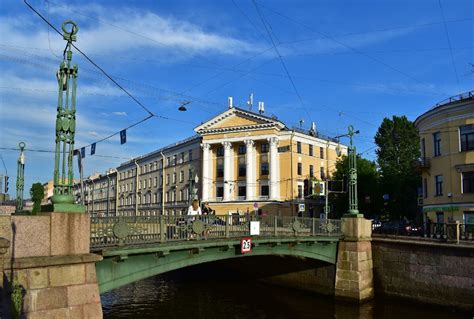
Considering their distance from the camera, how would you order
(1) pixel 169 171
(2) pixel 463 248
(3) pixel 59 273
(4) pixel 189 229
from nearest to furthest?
(3) pixel 59 273 → (4) pixel 189 229 → (2) pixel 463 248 → (1) pixel 169 171

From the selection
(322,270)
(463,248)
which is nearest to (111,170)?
(322,270)

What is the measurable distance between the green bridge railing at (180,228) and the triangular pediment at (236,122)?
38.5 metres

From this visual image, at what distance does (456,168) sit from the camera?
3070 cm

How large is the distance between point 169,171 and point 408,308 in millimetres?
55595

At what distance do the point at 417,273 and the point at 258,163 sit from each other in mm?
40180

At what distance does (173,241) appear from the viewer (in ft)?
45.5

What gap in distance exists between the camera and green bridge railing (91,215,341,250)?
11.9 m

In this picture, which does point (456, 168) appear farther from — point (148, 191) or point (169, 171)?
point (148, 191)

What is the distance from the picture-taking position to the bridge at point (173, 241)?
473 inches

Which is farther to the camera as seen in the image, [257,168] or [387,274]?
[257,168]

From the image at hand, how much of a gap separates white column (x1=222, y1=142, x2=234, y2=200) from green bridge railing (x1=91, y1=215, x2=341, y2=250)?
4094cm

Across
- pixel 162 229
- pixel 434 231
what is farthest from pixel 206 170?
pixel 162 229

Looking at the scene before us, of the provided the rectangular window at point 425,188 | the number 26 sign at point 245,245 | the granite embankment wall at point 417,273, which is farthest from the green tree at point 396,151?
the number 26 sign at point 245,245

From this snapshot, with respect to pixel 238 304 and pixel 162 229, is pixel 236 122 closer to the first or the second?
pixel 238 304
